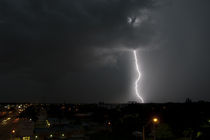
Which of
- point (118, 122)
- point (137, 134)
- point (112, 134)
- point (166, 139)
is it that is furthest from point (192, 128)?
point (118, 122)

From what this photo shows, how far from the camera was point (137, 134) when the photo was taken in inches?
1946

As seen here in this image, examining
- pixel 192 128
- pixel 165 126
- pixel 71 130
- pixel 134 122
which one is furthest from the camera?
pixel 134 122

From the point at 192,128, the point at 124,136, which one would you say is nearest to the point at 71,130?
the point at 124,136

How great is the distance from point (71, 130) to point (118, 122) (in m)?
24.2

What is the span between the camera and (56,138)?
1740 inches

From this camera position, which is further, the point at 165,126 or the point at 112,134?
the point at 112,134

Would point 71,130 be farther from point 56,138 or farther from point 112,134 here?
point 112,134

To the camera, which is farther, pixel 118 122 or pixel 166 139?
pixel 118 122

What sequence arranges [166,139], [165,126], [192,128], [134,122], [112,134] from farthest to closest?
[134,122]
[112,134]
[165,126]
[166,139]
[192,128]

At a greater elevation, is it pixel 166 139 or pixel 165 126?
pixel 165 126

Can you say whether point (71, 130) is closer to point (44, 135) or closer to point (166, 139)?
point (44, 135)

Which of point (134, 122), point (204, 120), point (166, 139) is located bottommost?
point (166, 139)

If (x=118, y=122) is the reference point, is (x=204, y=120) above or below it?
below

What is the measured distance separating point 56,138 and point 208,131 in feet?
91.8
